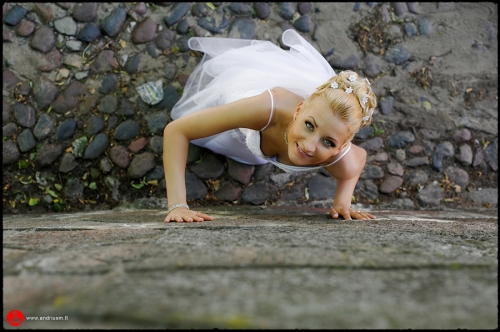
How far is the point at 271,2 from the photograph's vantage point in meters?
3.31

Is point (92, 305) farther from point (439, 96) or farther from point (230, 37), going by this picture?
point (439, 96)

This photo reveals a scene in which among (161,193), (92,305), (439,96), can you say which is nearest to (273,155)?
(161,193)

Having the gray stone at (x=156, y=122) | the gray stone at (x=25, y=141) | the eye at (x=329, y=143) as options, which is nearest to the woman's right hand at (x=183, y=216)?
the eye at (x=329, y=143)

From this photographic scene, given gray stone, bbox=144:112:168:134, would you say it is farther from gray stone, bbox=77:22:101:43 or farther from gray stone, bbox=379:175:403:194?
gray stone, bbox=379:175:403:194

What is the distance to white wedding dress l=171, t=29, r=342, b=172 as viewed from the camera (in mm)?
2588

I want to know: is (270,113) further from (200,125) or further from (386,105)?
(386,105)

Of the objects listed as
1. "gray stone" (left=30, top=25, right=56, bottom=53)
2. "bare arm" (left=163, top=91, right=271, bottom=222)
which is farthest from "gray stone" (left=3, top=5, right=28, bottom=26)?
"bare arm" (left=163, top=91, right=271, bottom=222)

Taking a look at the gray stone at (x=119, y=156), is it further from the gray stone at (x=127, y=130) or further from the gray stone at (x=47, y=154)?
the gray stone at (x=47, y=154)

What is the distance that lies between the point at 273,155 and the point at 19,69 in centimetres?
189

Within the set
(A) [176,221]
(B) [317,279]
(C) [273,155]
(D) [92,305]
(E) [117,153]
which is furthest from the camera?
(E) [117,153]

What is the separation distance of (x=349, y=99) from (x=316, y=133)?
0.71 ft

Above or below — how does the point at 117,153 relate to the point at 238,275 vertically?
above

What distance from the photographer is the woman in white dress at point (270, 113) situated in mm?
2016

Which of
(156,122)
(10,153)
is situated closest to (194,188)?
(156,122)
